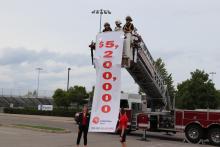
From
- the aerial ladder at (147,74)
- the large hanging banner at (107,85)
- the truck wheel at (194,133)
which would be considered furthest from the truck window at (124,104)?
the large hanging banner at (107,85)

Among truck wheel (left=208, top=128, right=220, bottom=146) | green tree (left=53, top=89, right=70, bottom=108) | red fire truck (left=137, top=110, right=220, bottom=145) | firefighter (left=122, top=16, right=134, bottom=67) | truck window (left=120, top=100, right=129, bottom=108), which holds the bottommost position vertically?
truck wheel (left=208, top=128, right=220, bottom=146)

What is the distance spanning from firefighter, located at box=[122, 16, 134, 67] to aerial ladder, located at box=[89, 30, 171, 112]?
0.16ft

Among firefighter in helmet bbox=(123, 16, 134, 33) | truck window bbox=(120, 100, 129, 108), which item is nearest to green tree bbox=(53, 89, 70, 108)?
truck window bbox=(120, 100, 129, 108)

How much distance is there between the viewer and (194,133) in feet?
67.6

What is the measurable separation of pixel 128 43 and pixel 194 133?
601 centimetres

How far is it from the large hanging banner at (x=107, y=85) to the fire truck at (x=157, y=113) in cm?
554

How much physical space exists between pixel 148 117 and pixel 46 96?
70.7 m

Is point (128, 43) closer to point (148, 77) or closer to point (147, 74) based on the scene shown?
point (147, 74)

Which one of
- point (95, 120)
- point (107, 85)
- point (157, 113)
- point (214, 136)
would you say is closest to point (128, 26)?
point (157, 113)

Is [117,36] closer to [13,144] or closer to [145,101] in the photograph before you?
[13,144]

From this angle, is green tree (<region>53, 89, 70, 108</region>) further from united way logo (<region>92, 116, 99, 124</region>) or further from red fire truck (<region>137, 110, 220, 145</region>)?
united way logo (<region>92, 116, 99, 124</region>)

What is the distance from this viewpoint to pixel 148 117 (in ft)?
73.0

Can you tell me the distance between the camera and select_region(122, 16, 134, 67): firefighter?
18.1 m

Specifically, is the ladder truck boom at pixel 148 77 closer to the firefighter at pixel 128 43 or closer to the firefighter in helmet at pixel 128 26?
the firefighter at pixel 128 43
